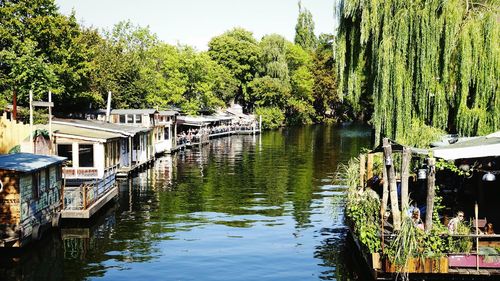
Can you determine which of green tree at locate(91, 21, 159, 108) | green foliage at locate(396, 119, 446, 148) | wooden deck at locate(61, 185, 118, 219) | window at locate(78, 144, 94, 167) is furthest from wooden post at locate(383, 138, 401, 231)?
green tree at locate(91, 21, 159, 108)

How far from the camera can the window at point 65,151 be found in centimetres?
3852

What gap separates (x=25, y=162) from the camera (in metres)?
23.8

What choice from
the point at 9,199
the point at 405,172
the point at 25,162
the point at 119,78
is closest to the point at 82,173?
the point at 25,162

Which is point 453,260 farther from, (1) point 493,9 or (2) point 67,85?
(2) point 67,85

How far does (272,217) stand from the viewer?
97.5 ft

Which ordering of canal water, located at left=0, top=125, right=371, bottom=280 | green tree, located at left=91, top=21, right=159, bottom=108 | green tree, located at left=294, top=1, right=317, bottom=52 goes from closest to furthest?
canal water, located at left=0, top=125, right=371, bottom=280
green tree, located at left=91, top=21, right=159, bottom=108
green tree, located at left=294, top=1, right=317, bottom=52

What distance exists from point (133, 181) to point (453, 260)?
30.3m

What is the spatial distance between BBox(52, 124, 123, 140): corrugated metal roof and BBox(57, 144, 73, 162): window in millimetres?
1244

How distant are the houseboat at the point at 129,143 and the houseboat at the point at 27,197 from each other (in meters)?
15.8

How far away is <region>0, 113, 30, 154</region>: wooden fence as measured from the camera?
4072 cm

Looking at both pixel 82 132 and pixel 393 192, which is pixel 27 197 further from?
pixel 82 132

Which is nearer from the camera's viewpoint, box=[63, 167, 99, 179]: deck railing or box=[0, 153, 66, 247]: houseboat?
box=[0, 153, 66, 247]: houseboat

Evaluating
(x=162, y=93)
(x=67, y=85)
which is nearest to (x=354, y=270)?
(x=67, y=85)

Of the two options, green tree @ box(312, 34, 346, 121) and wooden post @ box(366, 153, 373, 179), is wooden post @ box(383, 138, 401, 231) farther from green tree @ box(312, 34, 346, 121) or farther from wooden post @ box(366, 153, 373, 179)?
green tree @ box(312, 34, 346, 121)
